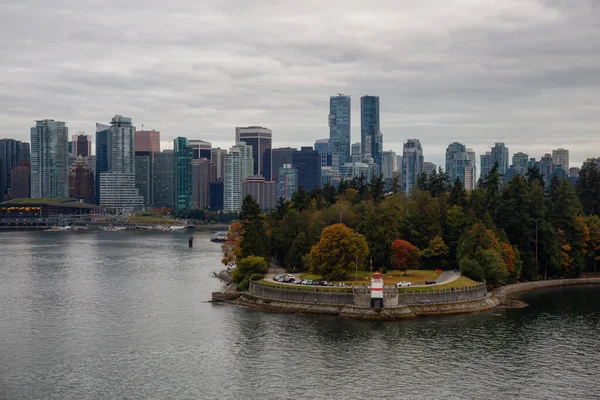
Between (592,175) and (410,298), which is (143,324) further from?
(592,175)

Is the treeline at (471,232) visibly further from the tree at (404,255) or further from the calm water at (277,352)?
the calm water at (277,352)

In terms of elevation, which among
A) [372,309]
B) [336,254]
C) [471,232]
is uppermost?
[471,232]

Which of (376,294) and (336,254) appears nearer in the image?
(376,294)

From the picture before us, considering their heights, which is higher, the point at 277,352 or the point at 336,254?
the point at 336,254

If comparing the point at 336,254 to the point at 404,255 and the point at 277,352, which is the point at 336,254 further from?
the point at 277,352

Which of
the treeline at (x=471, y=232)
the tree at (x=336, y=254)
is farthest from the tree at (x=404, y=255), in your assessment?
the tree at (x=336, y=254)

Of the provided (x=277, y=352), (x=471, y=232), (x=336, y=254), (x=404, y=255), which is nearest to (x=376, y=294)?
(x=336, y=254)

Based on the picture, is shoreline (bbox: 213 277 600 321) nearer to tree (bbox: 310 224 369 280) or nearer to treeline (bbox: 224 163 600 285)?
treeline (bbox: 224 163 600 285)

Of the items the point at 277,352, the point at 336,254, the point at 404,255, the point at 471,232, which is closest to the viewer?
the point at 277,352
